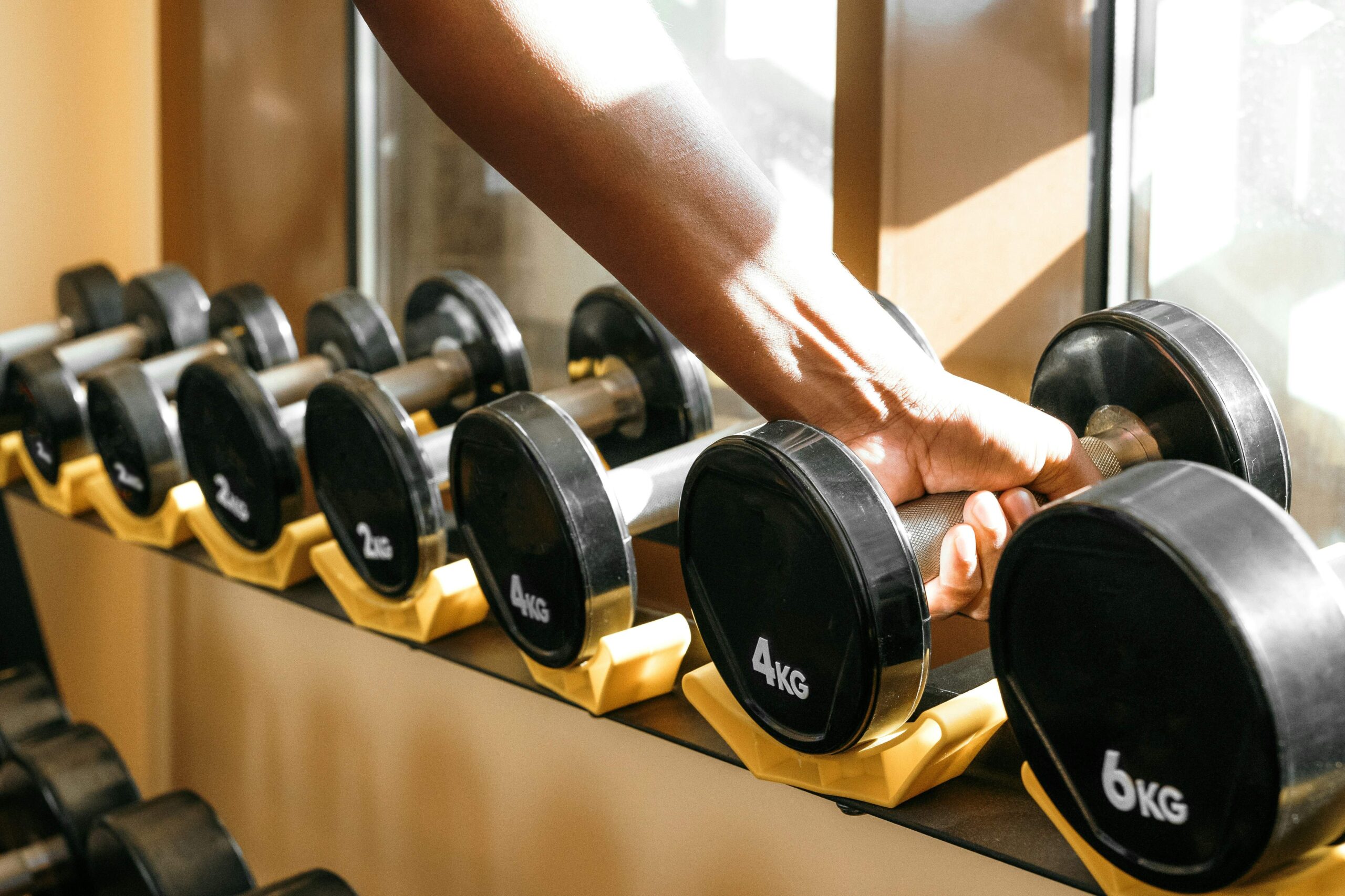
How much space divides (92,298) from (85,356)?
18 cm

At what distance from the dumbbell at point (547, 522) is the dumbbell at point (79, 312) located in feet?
3.90

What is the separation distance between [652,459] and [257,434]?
42 cm

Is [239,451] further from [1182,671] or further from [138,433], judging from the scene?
[1182,671]

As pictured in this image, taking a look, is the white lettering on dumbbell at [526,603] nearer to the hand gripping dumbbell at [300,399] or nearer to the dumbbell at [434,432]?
the dumbbell at [434,432]

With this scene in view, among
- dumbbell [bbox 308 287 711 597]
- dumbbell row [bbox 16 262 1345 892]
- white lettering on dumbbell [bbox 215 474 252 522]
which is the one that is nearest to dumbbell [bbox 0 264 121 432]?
white lettering on dumbbell [bbox 215 474 252 522]

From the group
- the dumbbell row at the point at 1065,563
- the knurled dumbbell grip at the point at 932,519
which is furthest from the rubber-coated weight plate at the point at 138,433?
the knurled dumbbell grip at the point at 932,519

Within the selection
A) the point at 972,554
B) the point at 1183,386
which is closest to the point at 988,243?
the point at 1183,386

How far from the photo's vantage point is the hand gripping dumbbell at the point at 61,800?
1.41m

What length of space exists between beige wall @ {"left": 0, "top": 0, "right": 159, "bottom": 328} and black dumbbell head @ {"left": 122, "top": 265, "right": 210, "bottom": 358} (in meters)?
0.48

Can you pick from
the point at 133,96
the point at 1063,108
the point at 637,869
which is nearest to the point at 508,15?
the point at 1063,108

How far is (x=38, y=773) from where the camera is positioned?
1.44m

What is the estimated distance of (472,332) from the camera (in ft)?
4.38

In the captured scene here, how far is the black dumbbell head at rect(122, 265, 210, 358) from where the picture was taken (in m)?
1.65

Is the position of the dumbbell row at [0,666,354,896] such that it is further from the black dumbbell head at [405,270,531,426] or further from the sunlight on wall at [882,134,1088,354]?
the sunlight on wall at [882,134,1088,354]
